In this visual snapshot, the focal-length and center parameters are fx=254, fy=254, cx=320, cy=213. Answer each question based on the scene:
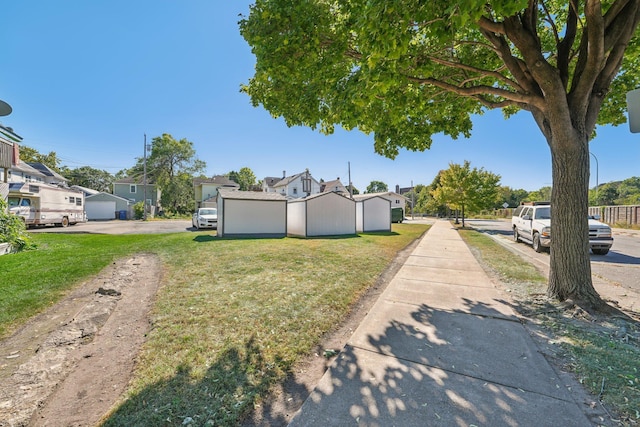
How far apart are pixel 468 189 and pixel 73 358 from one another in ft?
74.4

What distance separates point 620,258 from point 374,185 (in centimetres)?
7843

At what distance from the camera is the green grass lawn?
2096mm

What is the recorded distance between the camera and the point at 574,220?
3820 millimetres

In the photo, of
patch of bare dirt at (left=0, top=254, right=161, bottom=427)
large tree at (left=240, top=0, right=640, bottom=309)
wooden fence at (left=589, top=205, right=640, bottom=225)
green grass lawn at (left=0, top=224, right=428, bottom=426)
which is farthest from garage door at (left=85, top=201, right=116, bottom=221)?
wooden fence at (left=589, top=205, right=640, bottom=225)

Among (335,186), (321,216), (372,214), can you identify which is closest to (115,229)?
(321,216)

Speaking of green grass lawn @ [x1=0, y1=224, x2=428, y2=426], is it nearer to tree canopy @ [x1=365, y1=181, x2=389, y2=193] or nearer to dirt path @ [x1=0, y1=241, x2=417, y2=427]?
dirt path @ [x1=0, y1=241, x2=417, y2=427]

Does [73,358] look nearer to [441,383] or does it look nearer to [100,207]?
[441,383]

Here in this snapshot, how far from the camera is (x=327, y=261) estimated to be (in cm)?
729

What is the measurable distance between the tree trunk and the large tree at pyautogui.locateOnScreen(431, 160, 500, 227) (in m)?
18.0

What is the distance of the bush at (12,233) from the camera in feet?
25.5

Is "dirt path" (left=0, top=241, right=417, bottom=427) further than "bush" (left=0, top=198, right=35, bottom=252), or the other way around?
"bush" (left=0, top=198, right=35, bottom=252)

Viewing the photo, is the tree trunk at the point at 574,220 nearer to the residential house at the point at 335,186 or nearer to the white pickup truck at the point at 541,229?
the white pickup truck at the point at 541,229

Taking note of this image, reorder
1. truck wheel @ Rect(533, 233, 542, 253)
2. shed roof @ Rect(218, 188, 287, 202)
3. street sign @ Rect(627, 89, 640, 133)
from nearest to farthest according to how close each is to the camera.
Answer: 1. street sign @ Rect(627, 89, 640, 133)
2. truck wheel @ Rect(533, 233, 542, 253)
3. shed roof @ Rect(218, 188, 287, 202)

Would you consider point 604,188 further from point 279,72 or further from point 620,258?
point 279,72
